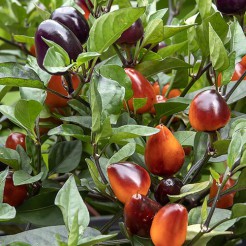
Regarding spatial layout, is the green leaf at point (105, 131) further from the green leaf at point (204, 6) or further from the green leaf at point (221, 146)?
the green leaf at point (204, 6)

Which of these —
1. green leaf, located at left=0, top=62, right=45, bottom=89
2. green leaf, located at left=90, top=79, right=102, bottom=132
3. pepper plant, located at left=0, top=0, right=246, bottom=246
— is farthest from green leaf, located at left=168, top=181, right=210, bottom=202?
green leaf, located at left=0, top=62, right=45, bottom=89

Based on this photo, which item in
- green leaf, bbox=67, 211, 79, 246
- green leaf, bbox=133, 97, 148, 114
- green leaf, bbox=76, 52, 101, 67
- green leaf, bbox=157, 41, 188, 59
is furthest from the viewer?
green leaf, bbox=157, 41, 188, 59

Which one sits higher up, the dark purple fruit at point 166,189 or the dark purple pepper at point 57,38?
the dark purple pepper at point 57,38

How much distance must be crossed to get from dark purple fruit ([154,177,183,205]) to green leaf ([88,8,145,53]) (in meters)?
0.17

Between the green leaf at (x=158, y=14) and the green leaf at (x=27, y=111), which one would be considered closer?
the green leaf at (x=27, y=111)

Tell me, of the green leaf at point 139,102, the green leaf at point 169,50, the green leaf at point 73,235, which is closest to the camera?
the green leaf at point 73,235

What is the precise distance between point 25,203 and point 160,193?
0.21 meters

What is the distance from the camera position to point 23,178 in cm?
72

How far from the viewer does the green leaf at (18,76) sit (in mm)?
691

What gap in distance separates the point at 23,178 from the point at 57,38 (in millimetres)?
171

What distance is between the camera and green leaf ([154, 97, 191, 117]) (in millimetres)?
775

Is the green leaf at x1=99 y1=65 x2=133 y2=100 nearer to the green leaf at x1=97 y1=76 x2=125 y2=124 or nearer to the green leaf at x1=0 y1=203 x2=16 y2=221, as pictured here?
the green leaf at x1=97 y1=76 x2=125 y2=124

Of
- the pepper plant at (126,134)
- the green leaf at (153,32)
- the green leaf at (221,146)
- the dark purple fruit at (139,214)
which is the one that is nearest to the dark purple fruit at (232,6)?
the pepper plant at (126,134)

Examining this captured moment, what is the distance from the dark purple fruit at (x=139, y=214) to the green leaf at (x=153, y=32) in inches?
9.4
